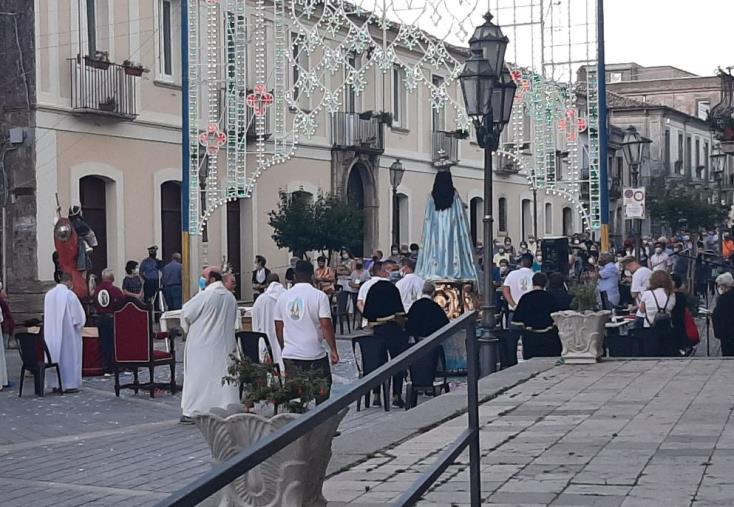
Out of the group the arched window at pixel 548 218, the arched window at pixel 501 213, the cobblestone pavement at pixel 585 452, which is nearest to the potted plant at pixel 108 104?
the cobblestone pavement at pixel 585 452

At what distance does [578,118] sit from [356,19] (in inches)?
379

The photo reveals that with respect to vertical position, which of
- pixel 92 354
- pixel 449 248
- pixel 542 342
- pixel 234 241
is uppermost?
pixel 234 241

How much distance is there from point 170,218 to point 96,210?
2.56 metres

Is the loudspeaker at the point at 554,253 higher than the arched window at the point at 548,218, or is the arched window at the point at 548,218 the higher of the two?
the arched window at the point at 548,218

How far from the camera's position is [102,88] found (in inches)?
985

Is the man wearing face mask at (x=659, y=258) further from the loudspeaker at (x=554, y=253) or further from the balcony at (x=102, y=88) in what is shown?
the balcony at (x=102, y=88)

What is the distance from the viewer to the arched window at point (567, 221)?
165 ft

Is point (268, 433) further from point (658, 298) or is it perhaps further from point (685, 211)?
point (685, 211)

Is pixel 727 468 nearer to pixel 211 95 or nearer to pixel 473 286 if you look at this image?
pixel 473 286

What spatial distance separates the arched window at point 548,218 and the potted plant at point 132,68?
79.9ft

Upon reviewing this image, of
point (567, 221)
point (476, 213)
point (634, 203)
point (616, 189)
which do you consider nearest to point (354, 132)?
point (476, 213)

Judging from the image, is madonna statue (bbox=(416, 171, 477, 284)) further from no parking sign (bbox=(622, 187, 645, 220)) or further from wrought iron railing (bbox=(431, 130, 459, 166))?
wrought iron railing (bbox=(431, 130, 459, 166))

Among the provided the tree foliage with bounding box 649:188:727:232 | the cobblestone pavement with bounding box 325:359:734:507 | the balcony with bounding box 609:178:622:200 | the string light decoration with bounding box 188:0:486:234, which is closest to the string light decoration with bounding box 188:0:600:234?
the string light decoration with bounding box 188:0:486:234

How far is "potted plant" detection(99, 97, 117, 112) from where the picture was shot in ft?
81.0
